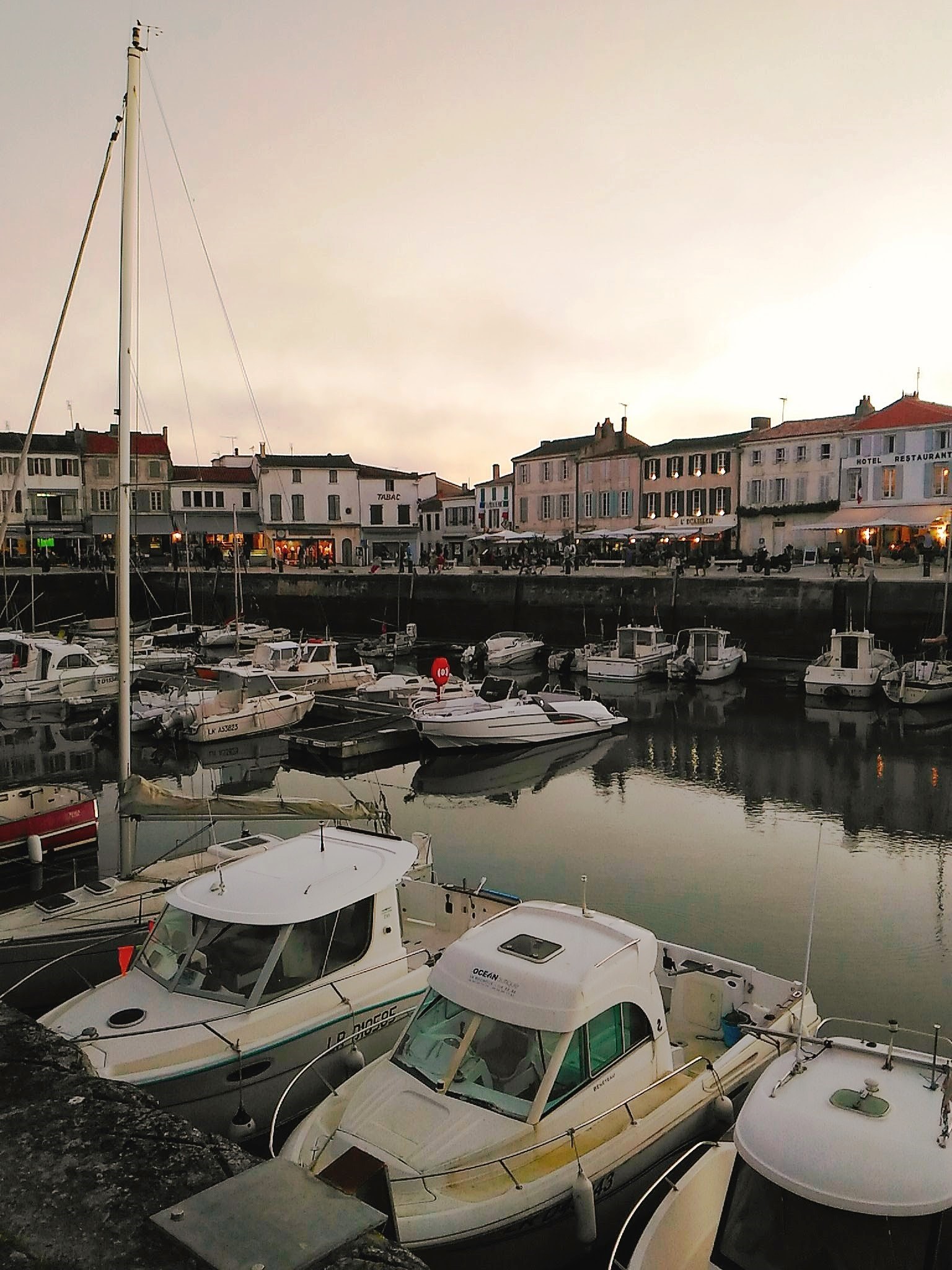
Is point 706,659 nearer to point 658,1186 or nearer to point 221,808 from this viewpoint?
point 221,808

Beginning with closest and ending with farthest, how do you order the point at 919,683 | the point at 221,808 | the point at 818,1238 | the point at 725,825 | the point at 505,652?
the point at 818,1238 → the point at 221,808 → the point at 725,825 → the point at 919,683 → the point at 505,652

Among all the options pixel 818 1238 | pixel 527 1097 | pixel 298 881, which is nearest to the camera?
pixel 818 1238

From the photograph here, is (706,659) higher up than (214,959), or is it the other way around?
(706,659)

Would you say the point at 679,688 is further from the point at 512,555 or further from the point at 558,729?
the point at 512,555

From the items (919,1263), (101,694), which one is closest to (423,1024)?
(919,1263)

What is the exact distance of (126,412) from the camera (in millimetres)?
14195

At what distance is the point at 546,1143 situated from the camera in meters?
6.35

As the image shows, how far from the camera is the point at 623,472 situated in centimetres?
6141

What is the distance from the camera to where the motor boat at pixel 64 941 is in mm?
10008

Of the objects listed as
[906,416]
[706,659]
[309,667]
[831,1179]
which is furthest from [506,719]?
[906,416]

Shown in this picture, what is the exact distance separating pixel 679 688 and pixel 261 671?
1601 cm

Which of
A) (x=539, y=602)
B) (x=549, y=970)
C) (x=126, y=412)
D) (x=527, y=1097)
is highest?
(x=126, y=412)

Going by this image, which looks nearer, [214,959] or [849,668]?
[214,959]

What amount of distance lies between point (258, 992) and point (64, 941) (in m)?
3.34
